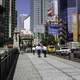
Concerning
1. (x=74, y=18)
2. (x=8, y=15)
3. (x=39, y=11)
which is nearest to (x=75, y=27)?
(x=74, y=18)

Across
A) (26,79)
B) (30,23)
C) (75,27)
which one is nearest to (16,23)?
(30,23)

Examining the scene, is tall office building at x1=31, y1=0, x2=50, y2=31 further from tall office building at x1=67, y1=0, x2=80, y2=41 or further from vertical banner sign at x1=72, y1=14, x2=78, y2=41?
vertical banner sign at x1=72, y1=14, x2=78, y2=41

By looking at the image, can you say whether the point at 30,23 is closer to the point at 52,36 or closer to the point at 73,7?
the point at 52,36

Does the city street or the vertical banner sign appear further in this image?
the vertical banner sign

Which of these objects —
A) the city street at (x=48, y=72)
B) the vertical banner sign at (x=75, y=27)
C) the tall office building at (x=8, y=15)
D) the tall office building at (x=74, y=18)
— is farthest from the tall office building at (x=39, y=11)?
the city street at (x=48, y=72)

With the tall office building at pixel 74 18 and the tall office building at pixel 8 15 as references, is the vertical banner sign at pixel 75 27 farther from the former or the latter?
the tall office building at pixel 8 15

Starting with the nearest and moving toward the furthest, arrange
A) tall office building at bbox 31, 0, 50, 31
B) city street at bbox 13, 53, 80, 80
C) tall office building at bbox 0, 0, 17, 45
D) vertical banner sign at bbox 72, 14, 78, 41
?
city street at bbox 13, 53, 80, 80
tall office building at bbox 0, 0, 17, 45
vertical banner sign at bbox 72, 14, 78, 41
tall office building at bbox 31, 0, 50, 31

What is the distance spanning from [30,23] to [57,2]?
39.5 m

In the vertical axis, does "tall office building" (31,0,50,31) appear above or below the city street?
above

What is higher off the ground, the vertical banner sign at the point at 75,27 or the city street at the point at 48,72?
the vertical banner sign at the point at 75,27

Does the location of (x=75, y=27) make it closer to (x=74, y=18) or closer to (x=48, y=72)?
(x=74, y=18)

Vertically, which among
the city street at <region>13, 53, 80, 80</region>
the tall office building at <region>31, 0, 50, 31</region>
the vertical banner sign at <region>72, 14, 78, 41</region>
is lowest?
the city street at <region>13, 53, 80, 80</region>

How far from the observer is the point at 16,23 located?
480 ft

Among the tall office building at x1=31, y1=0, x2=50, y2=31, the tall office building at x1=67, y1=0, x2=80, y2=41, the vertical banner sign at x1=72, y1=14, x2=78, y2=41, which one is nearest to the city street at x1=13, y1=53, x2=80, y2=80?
the tall office building at x1=67, y1=0, x2=80, y2=41
